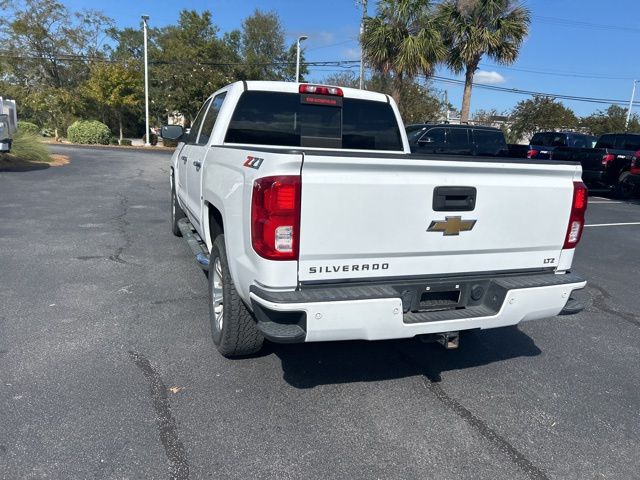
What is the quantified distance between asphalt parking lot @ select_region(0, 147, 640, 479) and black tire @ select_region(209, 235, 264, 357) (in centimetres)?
16

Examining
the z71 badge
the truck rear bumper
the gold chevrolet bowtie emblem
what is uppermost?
the z71 badge

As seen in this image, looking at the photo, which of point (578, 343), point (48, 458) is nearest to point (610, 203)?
point (578, 343)

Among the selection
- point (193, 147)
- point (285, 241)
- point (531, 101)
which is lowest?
point (285, 241)

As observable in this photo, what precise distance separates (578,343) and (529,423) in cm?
164

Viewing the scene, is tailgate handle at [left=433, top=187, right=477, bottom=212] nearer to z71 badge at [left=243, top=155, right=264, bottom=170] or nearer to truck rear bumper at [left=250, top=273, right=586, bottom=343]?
truck rear bumper at [left=250, top=273, right=586, bottom=343]

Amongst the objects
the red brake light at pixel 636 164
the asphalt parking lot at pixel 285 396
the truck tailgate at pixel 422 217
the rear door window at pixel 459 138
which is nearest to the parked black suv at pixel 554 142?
the red brake light at pixel 636 164

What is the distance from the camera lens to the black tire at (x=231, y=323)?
11.0 feet

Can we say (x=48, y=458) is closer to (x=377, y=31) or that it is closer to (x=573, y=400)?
(x=573, y=400)

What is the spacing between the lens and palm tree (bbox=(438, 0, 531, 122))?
19.5 meters

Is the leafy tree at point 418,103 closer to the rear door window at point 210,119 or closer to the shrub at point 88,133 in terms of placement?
the shrub at point 88,133

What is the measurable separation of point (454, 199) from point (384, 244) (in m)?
0.55

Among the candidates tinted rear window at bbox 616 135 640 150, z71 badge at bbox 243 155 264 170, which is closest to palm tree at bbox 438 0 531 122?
tinted rear window at bbox 616 135 640 150

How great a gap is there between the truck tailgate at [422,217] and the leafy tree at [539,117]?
43762 millimetres

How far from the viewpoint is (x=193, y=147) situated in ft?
17.6
